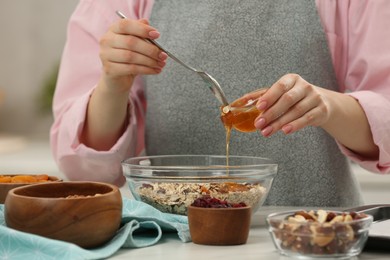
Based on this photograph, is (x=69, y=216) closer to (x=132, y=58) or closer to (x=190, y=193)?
(x=190, y=193)

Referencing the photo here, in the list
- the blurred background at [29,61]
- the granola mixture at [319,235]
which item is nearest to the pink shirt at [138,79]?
the granola mixture at [319,235]

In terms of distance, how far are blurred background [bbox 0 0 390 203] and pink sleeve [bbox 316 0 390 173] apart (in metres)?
1.59

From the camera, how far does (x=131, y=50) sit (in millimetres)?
1409

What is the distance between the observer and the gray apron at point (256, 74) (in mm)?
1644

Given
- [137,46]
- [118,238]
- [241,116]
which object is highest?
[137,46]

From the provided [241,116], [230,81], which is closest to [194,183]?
[241,116]

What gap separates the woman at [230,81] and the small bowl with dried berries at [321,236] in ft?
1.80

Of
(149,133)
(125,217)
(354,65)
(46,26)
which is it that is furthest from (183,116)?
(46,26)

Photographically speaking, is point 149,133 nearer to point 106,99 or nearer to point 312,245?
point 106,99

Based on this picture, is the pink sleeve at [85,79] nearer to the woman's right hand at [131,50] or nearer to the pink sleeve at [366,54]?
the woman's right hand at [131,50]

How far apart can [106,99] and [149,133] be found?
19cm

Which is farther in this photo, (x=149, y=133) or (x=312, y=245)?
(x=149, y=133)

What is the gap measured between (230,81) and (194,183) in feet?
1.46

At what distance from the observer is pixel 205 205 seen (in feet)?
3.64
